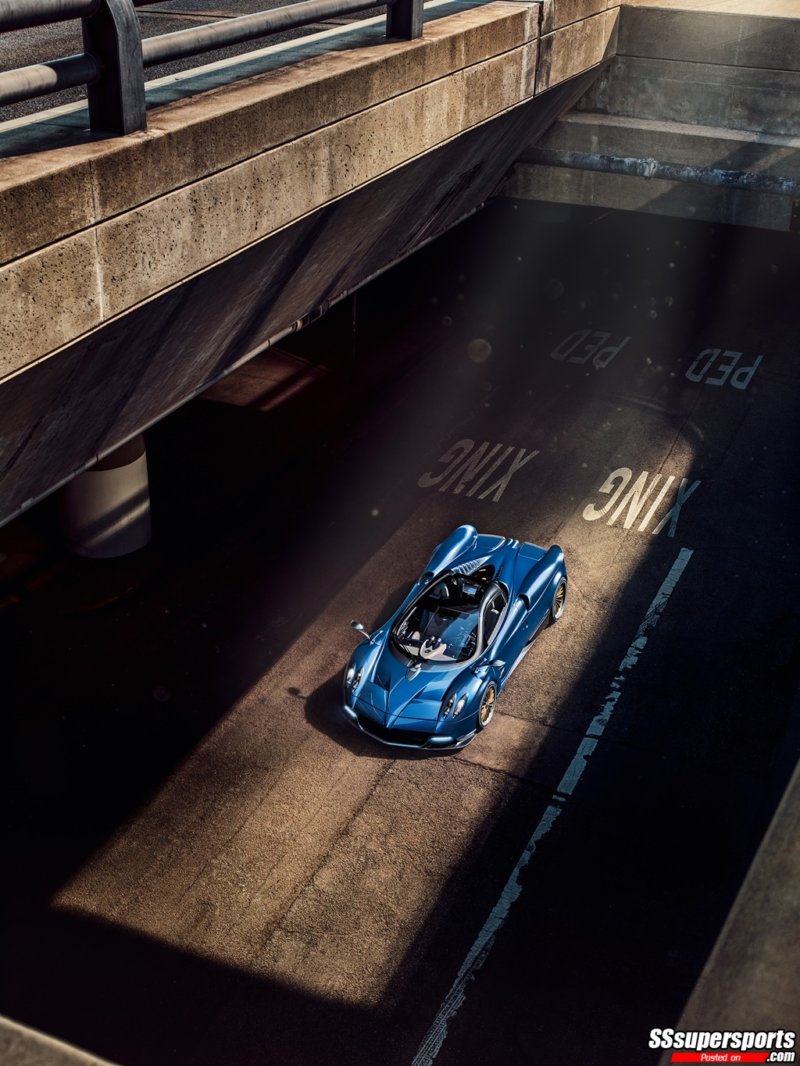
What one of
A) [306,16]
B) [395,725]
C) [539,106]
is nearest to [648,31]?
[539,106]

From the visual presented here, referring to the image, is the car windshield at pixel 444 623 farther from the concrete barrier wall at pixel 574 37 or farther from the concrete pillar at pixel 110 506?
the concrete barrier wall at pixel 574 37

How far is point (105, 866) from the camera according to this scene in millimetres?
12164

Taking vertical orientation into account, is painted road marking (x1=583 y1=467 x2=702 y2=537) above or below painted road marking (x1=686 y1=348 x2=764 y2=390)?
below

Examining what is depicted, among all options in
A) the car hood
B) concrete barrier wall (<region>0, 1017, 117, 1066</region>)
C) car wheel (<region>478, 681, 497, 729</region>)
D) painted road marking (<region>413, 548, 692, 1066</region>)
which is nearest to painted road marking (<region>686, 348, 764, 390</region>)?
painted road marking (<region>413, 548, 692, 1066</region>)

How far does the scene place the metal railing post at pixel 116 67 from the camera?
26.6ft

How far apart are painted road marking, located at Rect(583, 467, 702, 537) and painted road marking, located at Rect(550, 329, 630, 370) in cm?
477

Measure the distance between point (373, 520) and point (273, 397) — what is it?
508cm

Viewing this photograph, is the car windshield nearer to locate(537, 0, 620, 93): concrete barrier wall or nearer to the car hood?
the car hood

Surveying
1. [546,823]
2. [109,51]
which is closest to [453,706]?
[546,823]

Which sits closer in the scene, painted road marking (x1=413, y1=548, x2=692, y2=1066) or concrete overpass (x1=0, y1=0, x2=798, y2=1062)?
concrete overpass (x1=0, y1=0, x2=798, y2=1062)

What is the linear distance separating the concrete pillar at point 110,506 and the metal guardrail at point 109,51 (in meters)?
8.03

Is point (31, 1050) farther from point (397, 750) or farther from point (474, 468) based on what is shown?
point (474, 468)

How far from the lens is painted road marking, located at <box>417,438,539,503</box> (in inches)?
760

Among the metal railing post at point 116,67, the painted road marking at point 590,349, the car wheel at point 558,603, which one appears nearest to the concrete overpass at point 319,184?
the metal railing post at point 116,67
